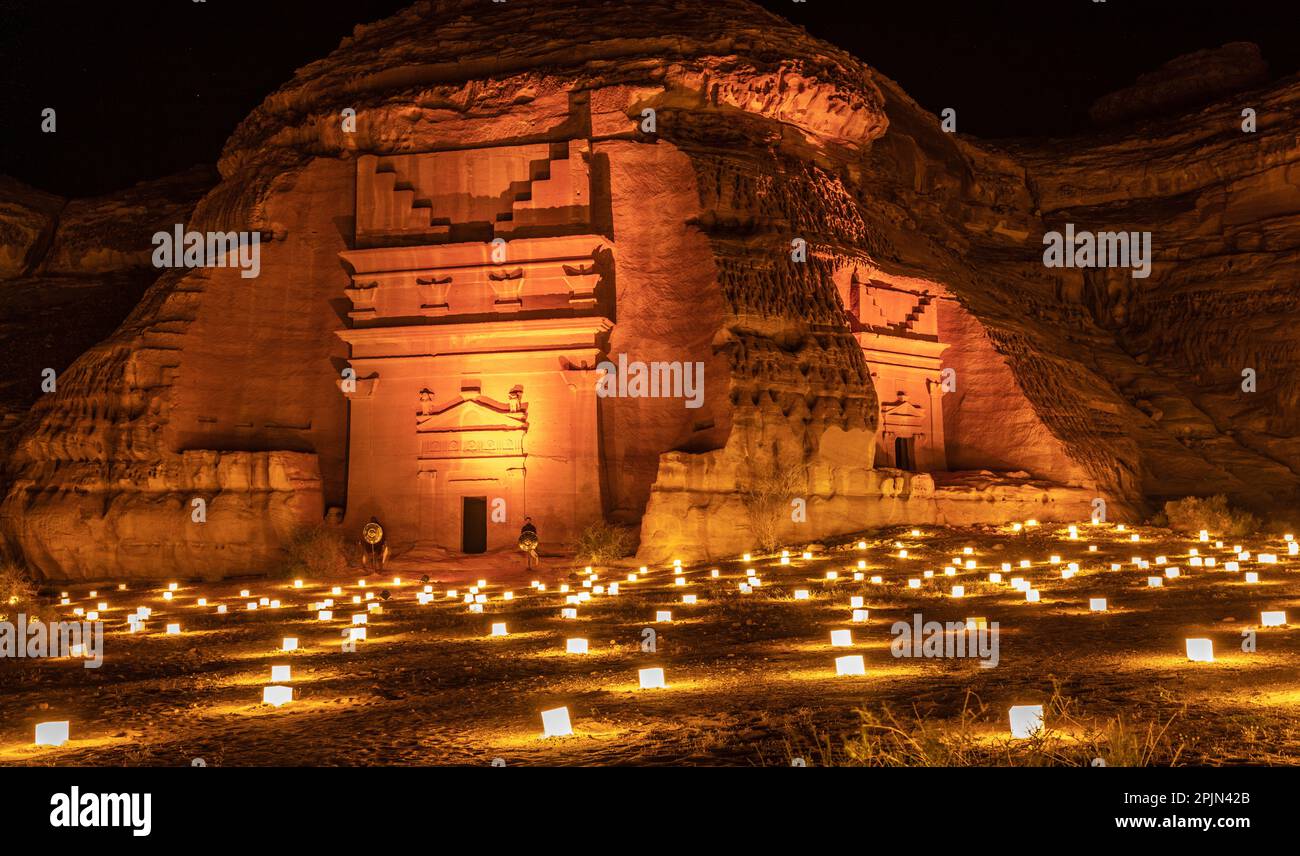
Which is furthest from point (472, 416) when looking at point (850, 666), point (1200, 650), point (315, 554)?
point (1200, 650)

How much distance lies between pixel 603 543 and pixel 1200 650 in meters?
15.9

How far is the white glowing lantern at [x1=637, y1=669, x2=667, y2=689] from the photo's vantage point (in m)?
10.2

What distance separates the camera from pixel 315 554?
85.3ft

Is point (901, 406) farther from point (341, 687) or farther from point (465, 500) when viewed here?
point (341, 687)

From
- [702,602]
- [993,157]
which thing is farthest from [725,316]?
[993,157]

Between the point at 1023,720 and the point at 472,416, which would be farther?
the point at 472,416

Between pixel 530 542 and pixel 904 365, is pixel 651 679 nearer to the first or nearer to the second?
pixel 530 542

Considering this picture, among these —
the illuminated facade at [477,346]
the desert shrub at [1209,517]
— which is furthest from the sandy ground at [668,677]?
the desert shrub at [1209,517]

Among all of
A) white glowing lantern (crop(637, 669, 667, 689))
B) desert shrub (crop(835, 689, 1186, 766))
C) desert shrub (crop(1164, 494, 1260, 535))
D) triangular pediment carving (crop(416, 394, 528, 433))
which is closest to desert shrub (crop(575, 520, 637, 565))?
triangular pediment carving (crop(416, 394, 528, 433))

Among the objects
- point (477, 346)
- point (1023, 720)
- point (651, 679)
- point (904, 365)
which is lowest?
point (651, 679)

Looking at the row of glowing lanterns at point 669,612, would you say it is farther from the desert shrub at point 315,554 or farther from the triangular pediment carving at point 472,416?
the triangular pediment carving at point 472,416

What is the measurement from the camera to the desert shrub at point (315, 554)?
2559 centimetres

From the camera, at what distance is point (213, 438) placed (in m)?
28.2

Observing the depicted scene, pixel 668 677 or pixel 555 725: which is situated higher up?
pixel 555 725
